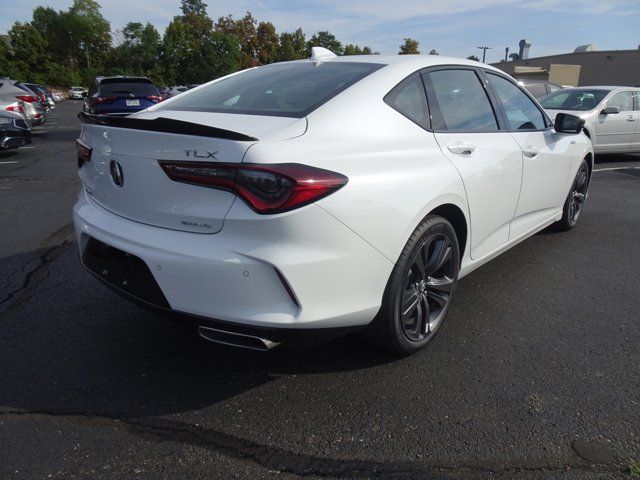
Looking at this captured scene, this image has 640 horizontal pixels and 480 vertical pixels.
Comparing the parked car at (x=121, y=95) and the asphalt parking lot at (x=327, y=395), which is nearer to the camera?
the asphalt parking lot at (x=327, y=395)

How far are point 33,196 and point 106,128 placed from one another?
5250 mm

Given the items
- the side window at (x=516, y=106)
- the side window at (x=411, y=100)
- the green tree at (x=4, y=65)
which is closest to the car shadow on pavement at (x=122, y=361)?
the side window at (x=411, y=100)

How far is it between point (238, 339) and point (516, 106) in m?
2.89

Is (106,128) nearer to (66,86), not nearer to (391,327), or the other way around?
(391,327)

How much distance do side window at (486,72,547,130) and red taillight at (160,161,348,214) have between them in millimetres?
2147

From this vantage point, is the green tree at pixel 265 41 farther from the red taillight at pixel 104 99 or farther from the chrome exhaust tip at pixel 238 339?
the chrome exhaust tip at pixel 238 339

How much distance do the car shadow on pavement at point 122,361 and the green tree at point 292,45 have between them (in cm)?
7137

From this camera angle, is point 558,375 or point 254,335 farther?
point 558,375

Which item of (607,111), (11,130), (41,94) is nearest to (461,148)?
(607,111)

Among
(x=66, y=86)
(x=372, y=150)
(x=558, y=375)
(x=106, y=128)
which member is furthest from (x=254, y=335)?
(x=66, y=86)

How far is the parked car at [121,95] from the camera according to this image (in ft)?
41.5

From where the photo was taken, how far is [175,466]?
2045 mm

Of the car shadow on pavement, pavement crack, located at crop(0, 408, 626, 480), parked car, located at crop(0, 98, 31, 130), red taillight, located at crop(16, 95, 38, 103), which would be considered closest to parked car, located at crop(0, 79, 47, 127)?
red taillight, located at crop(16, 95, 38, 103)

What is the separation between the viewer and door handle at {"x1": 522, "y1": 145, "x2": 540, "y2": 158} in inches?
144
